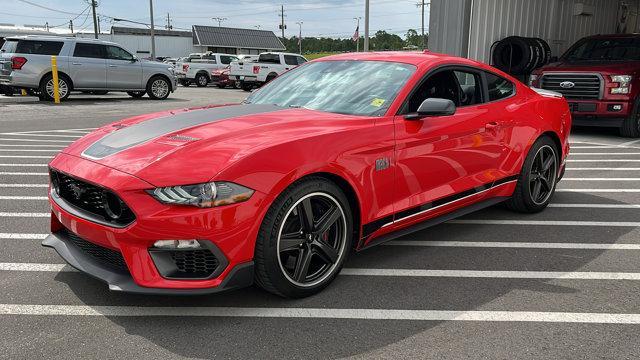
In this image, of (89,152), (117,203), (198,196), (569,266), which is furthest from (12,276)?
(569,266)

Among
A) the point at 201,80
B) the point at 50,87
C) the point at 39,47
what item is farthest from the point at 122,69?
the point at 201,80

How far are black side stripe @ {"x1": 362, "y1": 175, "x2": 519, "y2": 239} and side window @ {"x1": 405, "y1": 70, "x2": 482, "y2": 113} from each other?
2.28 ft

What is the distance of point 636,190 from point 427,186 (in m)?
3.82

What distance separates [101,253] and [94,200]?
0.99ft

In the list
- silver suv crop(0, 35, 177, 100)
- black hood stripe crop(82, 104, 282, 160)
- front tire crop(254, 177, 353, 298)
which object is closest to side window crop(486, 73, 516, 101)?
black hood stripe crop(82, 104, 282, 160)

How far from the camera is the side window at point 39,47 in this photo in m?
16.1

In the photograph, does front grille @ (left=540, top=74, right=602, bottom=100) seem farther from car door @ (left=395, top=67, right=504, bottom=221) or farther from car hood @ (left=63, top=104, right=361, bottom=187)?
car hood @ (left=63, top=104, right=361, bottom=187)

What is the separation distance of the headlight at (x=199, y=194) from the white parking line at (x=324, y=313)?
0.73m

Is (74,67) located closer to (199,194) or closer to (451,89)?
(451,89)

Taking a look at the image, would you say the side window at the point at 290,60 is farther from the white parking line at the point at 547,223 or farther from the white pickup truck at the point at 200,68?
the white parking line at the point at 547,223

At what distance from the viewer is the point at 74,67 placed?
1669 centimetres

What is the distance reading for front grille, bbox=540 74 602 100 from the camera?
34.4ft

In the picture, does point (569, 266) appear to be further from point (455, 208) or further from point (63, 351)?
point (63, 351)

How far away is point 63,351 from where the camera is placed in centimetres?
271
